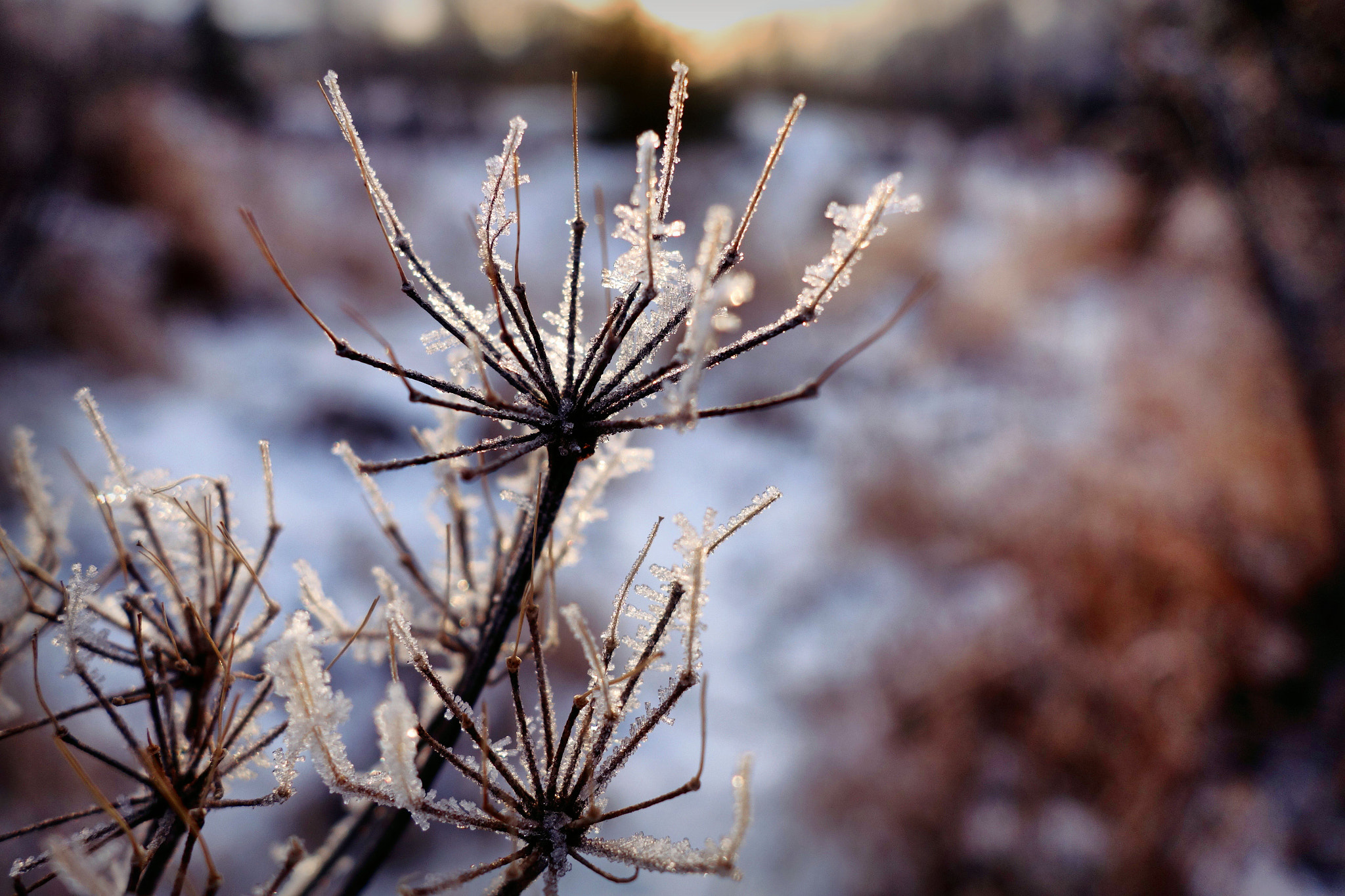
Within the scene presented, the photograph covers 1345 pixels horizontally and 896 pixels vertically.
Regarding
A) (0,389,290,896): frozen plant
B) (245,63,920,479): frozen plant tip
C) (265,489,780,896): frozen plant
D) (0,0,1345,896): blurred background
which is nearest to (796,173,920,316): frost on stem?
(245,63,920,479): frozen plant tip

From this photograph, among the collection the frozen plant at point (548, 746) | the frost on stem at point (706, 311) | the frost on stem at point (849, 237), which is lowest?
the frozen plant at point (548, 746)

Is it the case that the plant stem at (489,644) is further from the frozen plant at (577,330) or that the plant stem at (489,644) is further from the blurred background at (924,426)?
the blurred background at (924,426)

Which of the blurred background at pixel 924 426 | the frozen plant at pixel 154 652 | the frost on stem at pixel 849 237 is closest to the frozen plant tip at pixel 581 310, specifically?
the frost on stem at pixel 849 237

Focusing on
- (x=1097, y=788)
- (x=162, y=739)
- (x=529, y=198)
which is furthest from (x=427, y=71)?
(x=1097, y=788)

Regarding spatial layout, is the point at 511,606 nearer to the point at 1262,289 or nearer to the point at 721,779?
the point at 721,779

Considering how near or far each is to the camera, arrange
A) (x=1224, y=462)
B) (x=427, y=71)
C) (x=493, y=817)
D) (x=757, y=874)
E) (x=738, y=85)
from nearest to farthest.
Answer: (x=493, y=817), (x=757, y=874), (x=1224, y=462), (x=427, y=71), (x=738, y=85)

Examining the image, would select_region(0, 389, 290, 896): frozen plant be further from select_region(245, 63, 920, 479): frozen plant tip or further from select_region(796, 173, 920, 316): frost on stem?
select_region(796, 173, 920, 316): frost on stem

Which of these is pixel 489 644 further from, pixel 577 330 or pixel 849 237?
pixel 849 237
